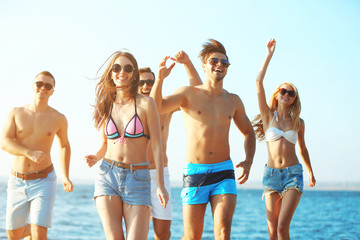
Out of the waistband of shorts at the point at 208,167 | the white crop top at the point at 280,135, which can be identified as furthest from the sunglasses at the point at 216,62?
the white crop top at the point at 280,135

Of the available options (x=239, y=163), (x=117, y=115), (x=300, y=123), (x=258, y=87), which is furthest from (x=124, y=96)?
(x=300, y=123)

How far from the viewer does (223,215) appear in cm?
595

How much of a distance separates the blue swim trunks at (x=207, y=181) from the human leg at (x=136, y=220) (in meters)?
1.19

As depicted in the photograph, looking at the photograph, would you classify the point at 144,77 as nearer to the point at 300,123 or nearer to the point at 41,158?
the point at 41,158

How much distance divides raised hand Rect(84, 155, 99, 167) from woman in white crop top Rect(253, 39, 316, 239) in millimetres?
3486

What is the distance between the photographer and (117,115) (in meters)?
5.50

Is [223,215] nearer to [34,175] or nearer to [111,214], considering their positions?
[111,214]

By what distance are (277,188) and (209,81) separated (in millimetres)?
2451

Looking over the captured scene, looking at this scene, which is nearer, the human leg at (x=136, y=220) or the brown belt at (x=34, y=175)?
the human leg at (x=136, y=220)

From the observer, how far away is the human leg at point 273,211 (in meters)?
7.97

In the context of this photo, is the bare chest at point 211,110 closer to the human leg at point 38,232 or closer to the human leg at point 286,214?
the human leg at point 286,214

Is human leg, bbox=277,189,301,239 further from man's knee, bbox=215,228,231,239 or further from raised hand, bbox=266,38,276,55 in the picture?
raised hand, bbox=266,38,276,55

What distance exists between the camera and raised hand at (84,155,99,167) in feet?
17.9

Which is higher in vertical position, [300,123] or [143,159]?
[300,123]
